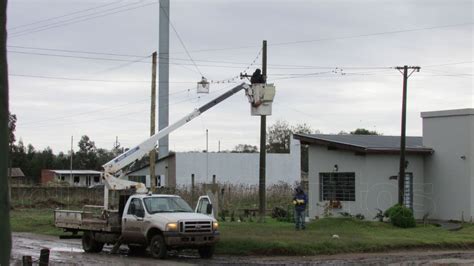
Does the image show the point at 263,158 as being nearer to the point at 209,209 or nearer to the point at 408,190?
the point at 408,190

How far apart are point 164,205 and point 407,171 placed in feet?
58.8

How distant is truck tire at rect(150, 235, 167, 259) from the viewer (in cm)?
1923

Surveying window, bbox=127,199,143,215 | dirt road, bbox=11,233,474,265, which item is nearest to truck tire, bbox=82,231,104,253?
dirt road, bbox=11,233,474,265

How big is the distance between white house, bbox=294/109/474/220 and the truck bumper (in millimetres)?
14841

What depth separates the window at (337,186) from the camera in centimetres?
3403

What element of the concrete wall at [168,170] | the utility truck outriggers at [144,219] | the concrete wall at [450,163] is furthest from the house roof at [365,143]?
the concrete wall at [168,170]

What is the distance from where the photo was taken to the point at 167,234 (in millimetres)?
18953

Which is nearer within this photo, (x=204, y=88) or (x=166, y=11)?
(x=204, y=88)

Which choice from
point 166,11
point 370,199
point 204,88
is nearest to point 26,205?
point 166,11

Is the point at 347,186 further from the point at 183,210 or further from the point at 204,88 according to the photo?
the point at 183,210

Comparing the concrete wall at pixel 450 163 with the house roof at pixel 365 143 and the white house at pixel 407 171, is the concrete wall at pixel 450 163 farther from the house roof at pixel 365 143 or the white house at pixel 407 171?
the house roof at pixel 365 143

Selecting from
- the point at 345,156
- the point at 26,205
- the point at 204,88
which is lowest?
the point at 26,205

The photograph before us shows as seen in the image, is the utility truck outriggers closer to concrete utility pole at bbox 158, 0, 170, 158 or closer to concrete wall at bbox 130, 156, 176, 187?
concrete utility pole at bbox 158, 0, 170, 158

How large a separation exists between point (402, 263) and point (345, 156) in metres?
16.6
